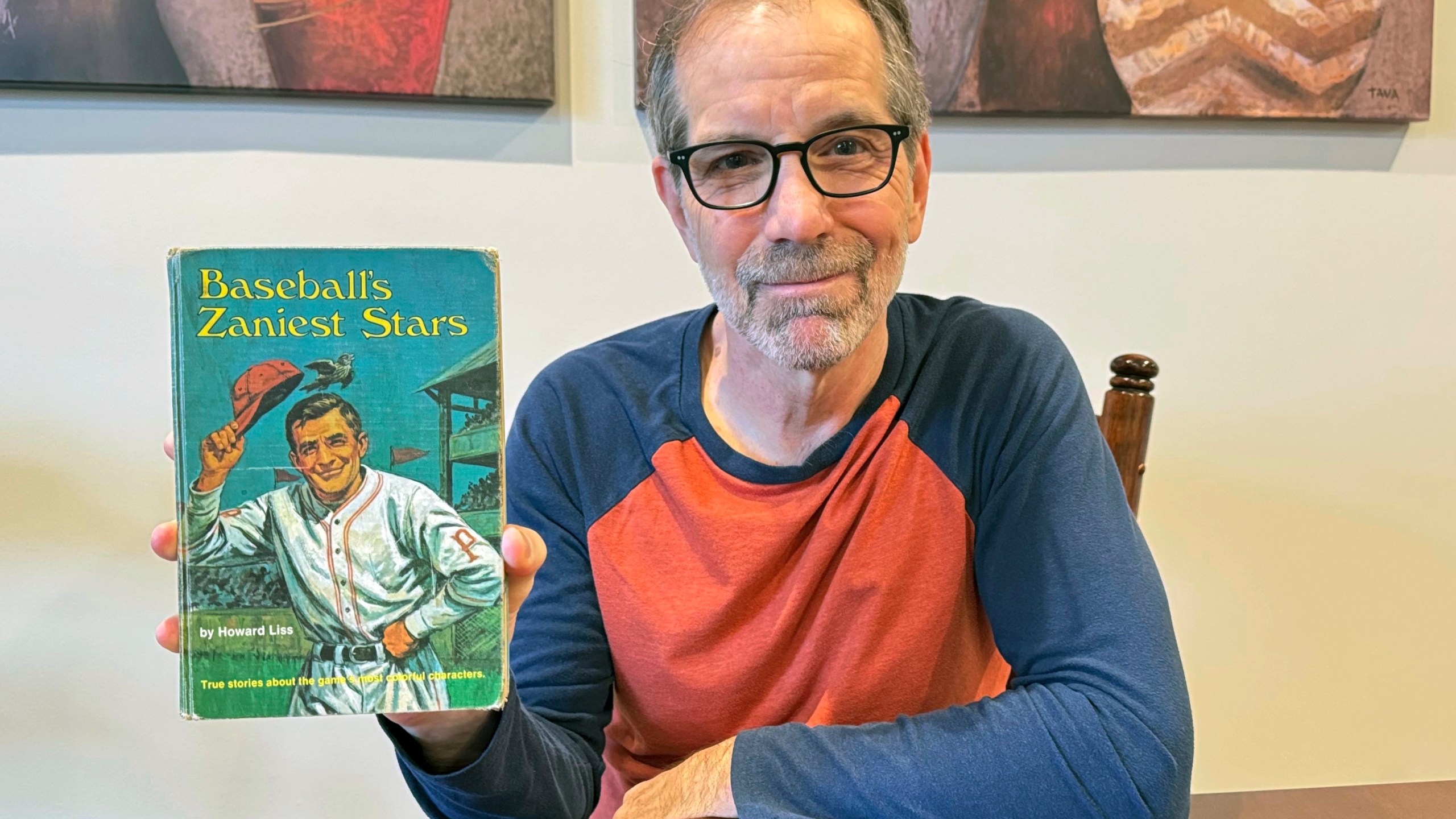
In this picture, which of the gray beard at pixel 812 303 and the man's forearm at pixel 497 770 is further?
the gray beard at pixel 812 303

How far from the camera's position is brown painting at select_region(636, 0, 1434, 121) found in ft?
4.75

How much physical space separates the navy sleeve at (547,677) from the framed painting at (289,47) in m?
0.53

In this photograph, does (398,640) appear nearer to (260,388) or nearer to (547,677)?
(260,388)

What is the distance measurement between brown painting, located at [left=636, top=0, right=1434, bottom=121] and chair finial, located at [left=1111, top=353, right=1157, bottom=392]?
496 millimetres

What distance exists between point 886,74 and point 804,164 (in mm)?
133

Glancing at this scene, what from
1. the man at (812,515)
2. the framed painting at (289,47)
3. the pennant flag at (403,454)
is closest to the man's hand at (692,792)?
the man at (812,515)

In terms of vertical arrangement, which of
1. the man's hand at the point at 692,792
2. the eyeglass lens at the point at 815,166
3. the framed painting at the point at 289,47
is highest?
the framed painting at the point at 289,47

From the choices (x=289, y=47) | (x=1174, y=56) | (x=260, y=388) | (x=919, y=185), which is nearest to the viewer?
(x=260, y=388)

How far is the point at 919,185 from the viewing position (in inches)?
42.1

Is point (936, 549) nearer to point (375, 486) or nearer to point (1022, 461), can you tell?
point (1022, 461)

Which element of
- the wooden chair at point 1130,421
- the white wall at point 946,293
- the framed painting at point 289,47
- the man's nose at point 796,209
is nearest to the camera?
the man's nose at point 796,209

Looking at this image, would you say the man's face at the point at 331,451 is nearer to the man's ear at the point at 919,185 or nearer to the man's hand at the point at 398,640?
the man's hand at the point at 398,640

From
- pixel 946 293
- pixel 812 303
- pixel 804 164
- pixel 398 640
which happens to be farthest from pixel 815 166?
pixel 946 293

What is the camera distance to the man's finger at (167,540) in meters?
0.66
